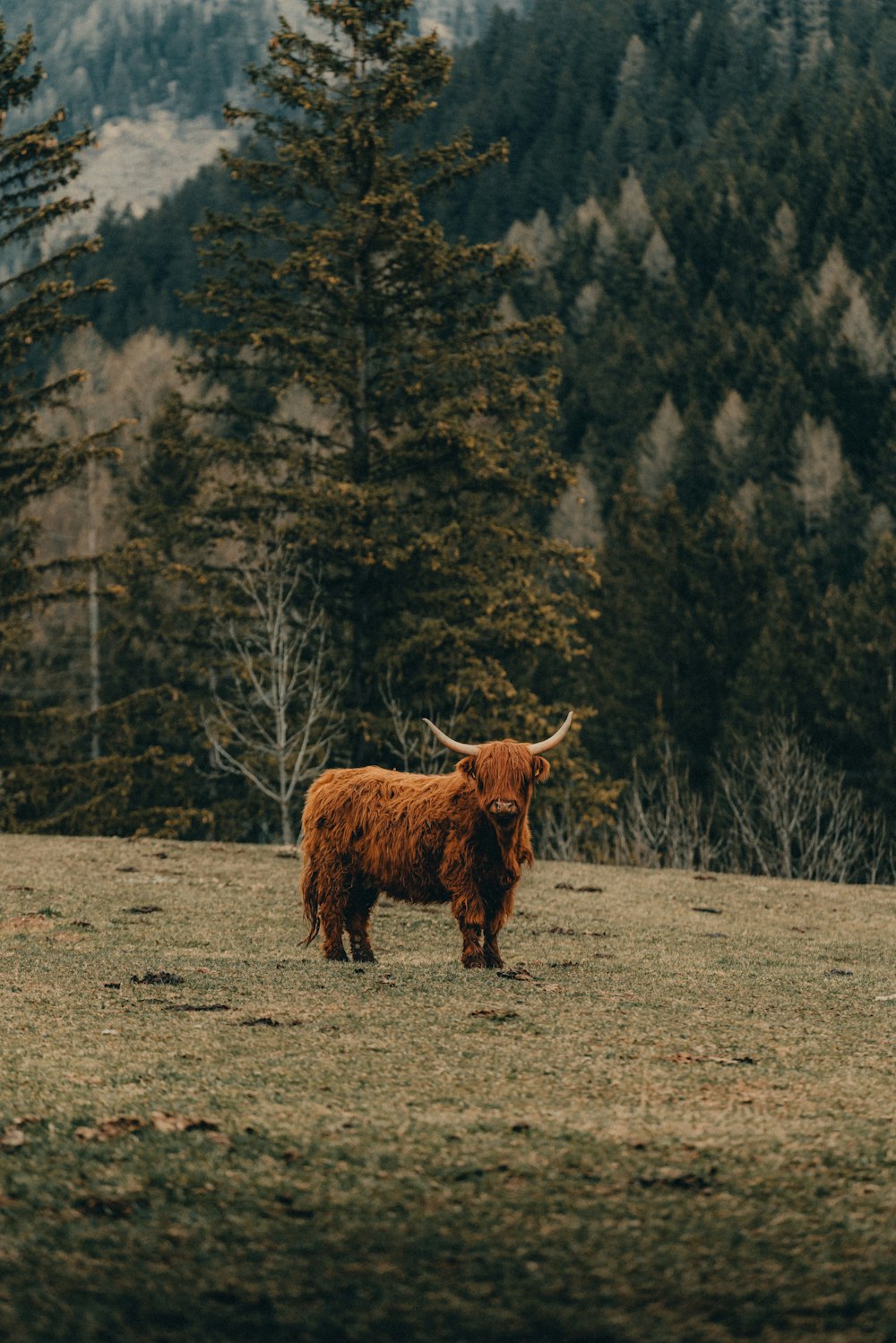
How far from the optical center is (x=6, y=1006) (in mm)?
8320

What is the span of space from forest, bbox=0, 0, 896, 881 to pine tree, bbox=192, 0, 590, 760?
0.08m

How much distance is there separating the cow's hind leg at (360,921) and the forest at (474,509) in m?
10.1

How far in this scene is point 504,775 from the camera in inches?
369

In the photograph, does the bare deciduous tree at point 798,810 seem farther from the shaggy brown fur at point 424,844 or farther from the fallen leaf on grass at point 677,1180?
the fallen leaf on grass at point 677,1180

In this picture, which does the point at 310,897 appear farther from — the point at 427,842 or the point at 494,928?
the point at 494,928

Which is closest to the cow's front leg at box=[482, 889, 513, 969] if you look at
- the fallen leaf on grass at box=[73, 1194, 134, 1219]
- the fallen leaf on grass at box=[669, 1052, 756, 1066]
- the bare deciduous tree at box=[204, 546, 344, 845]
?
the fallen leaf on grass at box=[669, 1052, 756, 1066]

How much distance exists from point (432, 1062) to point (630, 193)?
9355cm

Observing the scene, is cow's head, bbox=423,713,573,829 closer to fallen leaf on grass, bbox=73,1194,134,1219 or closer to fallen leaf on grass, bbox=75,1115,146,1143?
fallen leaf on grass, bbox=75,1115,146,1143

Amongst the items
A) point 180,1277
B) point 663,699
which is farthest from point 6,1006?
point 663,699

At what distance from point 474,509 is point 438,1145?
21.0 m

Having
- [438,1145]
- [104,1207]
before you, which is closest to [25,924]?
[438,1145]

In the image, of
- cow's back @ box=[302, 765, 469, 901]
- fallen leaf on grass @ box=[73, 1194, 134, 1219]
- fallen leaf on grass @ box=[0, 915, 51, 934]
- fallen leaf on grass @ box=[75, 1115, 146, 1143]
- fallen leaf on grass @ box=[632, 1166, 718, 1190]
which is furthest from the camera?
fallen leaf on grass @ box=[0, 915, 51, 934]

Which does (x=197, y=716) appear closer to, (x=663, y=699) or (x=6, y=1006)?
(x=6, y=1006)

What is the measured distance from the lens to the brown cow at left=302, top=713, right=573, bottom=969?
9.47 meters
